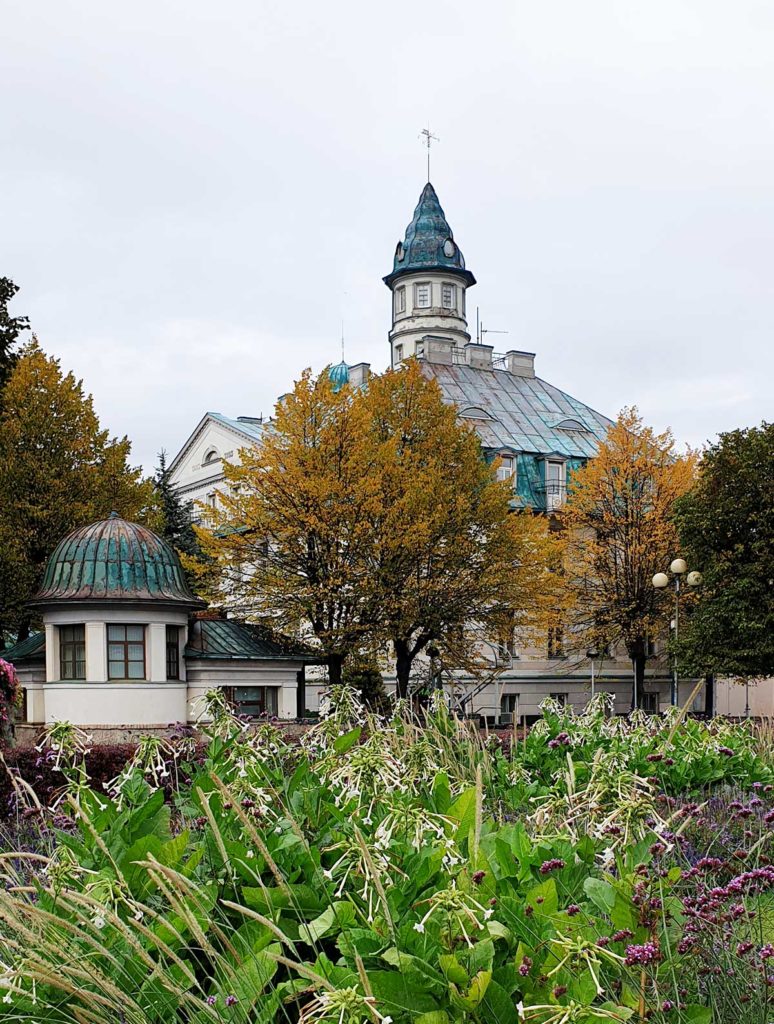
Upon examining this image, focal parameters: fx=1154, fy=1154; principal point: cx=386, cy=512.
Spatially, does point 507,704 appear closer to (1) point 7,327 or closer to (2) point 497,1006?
(1) point 7,327

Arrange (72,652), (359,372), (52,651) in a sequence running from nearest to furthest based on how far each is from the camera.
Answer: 1. (72,652)
2. (52,651)
3. (359,372)

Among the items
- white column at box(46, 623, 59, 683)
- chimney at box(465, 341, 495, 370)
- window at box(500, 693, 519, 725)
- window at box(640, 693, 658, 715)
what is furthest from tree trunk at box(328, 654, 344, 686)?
chimney at box(465, 341, 495, 370)

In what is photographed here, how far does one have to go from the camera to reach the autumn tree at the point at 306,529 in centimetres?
2800

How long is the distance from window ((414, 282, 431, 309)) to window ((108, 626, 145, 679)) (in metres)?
38.6

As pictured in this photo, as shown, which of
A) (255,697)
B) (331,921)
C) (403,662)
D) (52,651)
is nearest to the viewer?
(331,921)

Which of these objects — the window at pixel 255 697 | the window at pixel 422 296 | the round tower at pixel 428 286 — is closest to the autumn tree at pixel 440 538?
the window at pixel 255 697

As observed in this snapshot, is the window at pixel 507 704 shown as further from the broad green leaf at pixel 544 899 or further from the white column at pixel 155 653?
the broad green leaf at pixel 544 899

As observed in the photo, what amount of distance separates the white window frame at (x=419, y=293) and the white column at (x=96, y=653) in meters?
39.0

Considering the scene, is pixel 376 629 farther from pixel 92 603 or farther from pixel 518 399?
pixel 518 399

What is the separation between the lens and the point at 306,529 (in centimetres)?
2816

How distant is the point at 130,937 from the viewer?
3672 mm

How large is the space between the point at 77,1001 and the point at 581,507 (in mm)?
35446

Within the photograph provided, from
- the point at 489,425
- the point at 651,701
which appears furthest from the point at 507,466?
the point at 651,701

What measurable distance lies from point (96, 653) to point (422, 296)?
130 feet
